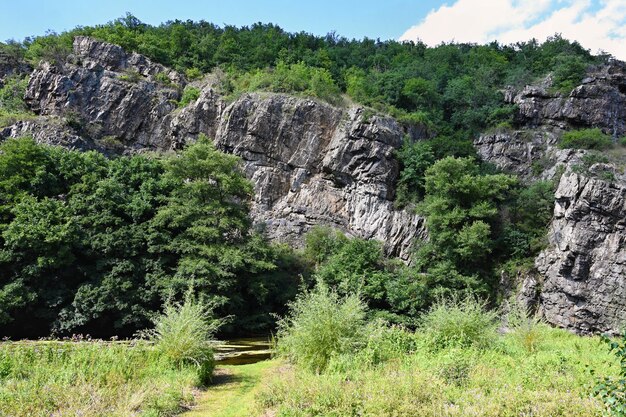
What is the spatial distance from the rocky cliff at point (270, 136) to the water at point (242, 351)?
517 inches

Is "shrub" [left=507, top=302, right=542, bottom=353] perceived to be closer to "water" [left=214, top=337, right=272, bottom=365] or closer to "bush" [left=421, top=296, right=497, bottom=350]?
"bush" [left=421, top=296, right=497, bottom=350]

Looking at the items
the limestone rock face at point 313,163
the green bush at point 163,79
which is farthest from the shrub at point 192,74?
the limestone rock face at point 313,163

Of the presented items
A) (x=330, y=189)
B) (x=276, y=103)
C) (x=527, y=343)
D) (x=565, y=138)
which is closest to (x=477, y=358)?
(x=527, y=343)

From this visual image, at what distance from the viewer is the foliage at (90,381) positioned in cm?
663

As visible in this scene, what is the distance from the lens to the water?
13956mm

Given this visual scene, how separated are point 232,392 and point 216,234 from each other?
14234mm

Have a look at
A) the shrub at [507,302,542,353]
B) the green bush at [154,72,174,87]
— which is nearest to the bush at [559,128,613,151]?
the shrub at [507,302,542,353]

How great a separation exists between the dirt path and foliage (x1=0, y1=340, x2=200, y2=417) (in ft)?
1.30

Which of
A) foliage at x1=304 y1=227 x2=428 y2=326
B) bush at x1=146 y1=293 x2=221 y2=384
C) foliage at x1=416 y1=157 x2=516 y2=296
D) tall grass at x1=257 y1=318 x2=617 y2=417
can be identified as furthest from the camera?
foliage at x1=416 y1=157 x2=516 y2=296

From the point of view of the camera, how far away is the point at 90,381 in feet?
25.5

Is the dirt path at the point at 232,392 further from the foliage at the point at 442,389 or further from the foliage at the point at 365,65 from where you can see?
the foliage at the point at 365,65

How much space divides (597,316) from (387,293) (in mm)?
12390

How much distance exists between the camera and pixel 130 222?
2331 cm

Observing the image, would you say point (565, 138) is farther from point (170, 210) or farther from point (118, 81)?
point (118, 81)
